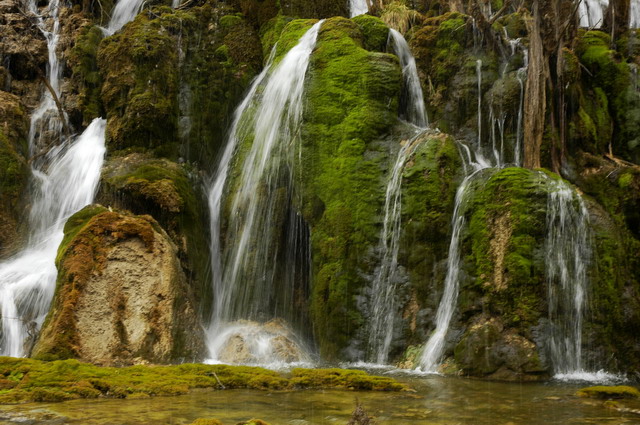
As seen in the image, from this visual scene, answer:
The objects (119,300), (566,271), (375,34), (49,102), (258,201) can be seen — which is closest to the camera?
(566,271)

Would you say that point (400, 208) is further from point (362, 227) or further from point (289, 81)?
point (289, 81)

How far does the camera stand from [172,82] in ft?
55.6

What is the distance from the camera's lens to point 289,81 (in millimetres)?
15773

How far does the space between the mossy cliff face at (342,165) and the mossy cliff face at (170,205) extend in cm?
276

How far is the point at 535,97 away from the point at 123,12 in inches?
622

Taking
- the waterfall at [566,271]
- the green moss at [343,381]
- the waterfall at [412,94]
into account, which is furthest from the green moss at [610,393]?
the waterfall at [412,94]

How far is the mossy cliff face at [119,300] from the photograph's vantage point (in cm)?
1029

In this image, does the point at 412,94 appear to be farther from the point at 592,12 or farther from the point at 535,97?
the point at 592,12

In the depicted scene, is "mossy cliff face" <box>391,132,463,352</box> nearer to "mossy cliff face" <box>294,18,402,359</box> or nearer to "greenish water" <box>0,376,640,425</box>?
"mossy cliff face" <box>294,18,402,359</box>

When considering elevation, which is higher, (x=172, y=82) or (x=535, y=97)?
(x=172, y=82)

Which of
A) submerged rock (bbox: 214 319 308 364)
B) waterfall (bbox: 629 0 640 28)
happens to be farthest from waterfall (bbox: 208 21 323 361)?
waterfall (bbox: 629 0 640 28)

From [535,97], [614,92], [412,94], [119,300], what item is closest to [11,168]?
[119,300]

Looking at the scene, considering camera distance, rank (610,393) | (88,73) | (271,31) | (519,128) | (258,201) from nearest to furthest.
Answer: (610,393) → (258,201) → (519,128) → (88,73) → (271,31)

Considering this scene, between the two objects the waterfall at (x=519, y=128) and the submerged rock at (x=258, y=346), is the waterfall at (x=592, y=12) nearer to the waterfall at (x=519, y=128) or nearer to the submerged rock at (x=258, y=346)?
the waterfall at (x=519, y=128)
